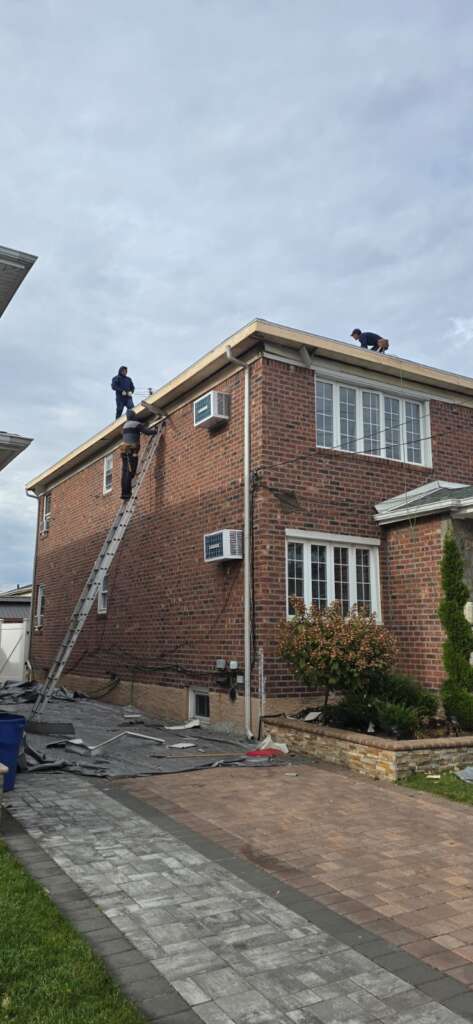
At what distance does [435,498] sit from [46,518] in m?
14.0

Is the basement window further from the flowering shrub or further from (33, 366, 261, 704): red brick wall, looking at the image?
the flowering shrub

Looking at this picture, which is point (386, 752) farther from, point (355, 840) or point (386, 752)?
point (355, 840)

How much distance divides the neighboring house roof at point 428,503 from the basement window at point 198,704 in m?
4.25

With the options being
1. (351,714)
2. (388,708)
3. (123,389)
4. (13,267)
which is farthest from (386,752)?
(123,389)

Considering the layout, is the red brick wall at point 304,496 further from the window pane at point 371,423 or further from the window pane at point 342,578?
the window pane at point 342,578

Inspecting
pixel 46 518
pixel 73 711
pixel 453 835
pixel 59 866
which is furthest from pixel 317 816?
pixel 46 518

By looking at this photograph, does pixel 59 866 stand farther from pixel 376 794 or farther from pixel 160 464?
pixel 160 464

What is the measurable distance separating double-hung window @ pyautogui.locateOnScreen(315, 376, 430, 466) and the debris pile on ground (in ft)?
16.6

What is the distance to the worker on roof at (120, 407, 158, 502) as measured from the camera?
48.8 ft

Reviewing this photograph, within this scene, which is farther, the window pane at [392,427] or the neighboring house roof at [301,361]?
the window pane at [392,427]

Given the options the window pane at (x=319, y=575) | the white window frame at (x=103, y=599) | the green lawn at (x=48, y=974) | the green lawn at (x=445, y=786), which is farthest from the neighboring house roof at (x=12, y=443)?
the white window frame at (x=103, y=599)

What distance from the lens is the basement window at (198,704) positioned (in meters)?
12.3

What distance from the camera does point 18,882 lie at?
14.6 feet

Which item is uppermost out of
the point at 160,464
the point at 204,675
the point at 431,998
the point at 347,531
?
the point at 160,464
